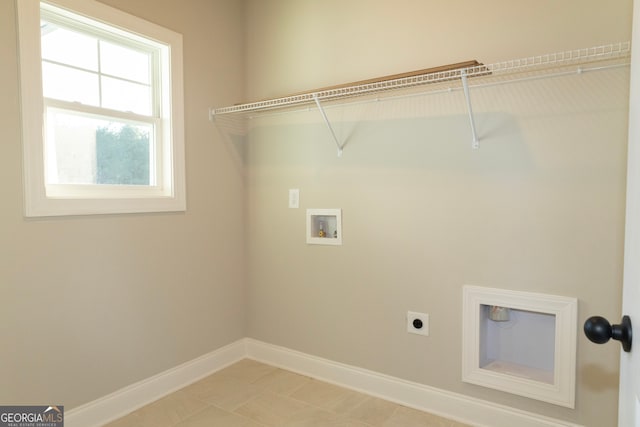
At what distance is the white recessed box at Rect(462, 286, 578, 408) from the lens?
6.21ft

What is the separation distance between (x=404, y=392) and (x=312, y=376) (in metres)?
0.67

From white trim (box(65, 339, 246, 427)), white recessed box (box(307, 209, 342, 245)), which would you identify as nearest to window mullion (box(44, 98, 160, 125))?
white recessed box (box(307, 209, 342, 245))

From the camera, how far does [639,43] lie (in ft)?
2.61

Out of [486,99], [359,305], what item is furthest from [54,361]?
[486,99]

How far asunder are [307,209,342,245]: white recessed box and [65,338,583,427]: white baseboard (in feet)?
2.70

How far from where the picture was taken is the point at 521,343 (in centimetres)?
218

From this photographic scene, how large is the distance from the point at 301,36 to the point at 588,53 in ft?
5.57

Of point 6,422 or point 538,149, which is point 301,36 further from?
point 6,422

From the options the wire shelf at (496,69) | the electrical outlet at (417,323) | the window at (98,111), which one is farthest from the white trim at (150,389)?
the wire shelf at (496,69)

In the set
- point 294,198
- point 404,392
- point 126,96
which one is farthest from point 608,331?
point 126,96

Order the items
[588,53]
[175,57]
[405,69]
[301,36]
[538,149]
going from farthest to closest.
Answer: [301,36]
[175,57]
[405,69]
[538,149]
[588,53]

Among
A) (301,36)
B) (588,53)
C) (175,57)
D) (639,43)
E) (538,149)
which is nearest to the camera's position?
(639,43)

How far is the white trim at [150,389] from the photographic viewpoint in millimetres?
2121

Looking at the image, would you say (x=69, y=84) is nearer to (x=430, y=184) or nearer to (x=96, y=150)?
(x=96, y=150)
